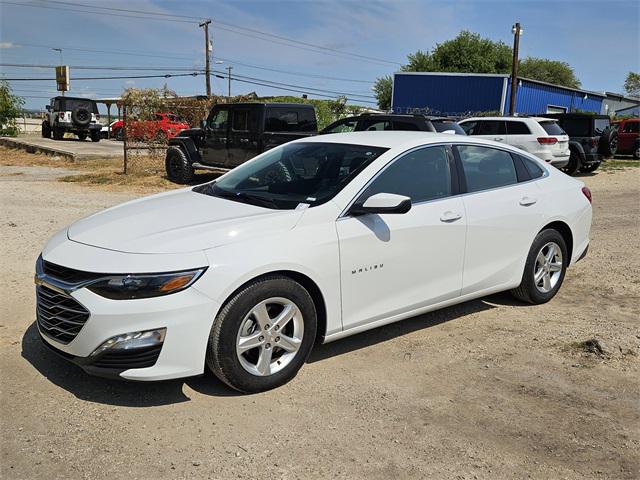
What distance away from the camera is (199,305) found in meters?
3.18

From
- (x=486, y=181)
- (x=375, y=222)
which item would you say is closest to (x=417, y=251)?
(x=375, y=222)

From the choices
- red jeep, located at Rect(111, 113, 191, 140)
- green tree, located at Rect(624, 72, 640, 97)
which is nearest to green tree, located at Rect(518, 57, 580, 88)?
green tree, located at Rect(624, 72, 640, 97)

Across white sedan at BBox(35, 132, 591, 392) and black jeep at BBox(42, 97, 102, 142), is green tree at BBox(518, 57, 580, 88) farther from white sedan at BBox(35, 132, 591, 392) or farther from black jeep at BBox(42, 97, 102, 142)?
white sedan at BBox(35, 132, 591, 392)

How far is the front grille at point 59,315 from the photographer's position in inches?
127

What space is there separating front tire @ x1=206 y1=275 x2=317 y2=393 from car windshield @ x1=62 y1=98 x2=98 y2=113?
29937 millimetres

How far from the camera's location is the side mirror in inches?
146

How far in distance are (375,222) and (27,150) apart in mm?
22671

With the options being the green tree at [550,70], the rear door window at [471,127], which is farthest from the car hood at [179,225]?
the green tree at [550,70]

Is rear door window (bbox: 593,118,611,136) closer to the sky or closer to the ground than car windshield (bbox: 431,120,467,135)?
closer to the sky

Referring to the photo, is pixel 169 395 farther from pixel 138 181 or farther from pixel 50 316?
pixel 138 181

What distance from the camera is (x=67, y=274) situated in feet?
10.9

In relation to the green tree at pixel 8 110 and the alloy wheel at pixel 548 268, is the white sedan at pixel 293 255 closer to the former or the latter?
the alloy wheel at pixel 548 268

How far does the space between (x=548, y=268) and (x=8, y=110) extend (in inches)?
1114

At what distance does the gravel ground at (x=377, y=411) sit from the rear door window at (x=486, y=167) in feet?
3.79
